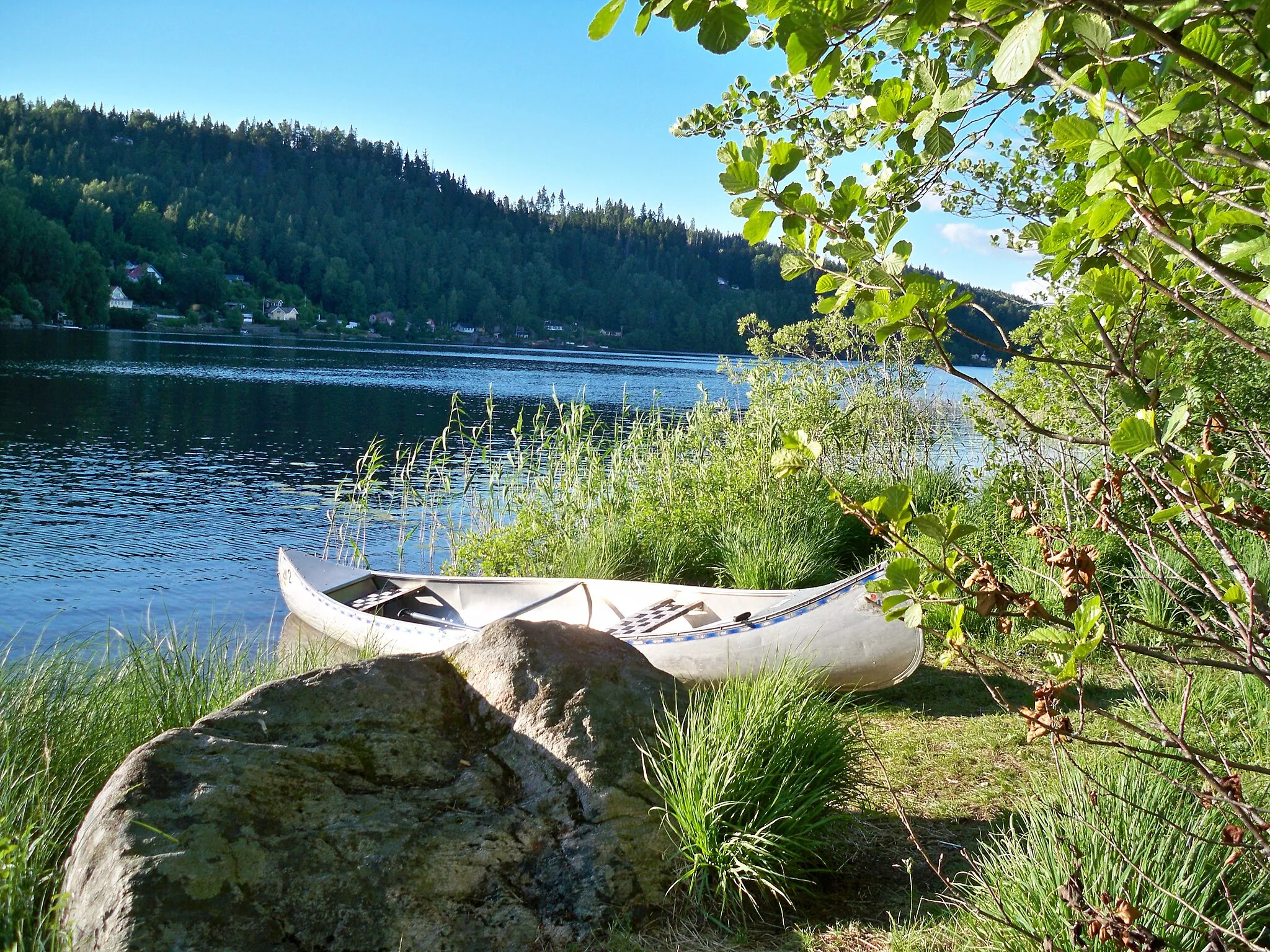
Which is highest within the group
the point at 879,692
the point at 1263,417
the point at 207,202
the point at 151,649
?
the point at 207,202

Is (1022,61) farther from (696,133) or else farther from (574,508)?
(574,508)

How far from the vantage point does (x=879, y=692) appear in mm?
6867

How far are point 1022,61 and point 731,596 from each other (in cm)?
651

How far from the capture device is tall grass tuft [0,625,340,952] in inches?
117

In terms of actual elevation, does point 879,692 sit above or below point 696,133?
below

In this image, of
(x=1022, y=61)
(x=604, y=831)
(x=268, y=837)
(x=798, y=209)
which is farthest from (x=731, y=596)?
(x=1022, y=61)

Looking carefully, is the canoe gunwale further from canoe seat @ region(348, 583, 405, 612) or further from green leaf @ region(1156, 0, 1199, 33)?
green leaf @ region(1156, 0, 1199, 33)

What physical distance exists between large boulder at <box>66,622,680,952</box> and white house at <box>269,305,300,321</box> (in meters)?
119

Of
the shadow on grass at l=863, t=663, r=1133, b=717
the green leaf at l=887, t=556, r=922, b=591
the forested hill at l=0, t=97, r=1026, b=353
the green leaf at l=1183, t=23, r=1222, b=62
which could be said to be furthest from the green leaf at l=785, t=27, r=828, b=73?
the forested hill at l=0, t=97, r=1026, b=353

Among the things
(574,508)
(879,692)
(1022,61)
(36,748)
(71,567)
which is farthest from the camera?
(71,567)

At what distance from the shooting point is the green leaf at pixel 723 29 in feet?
5.02

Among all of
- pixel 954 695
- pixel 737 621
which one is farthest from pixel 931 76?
pixel 954 695

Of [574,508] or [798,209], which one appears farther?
[574,508]

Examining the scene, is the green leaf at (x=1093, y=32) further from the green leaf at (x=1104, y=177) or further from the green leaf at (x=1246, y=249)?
the green leaf at (x=1246, y=249)
